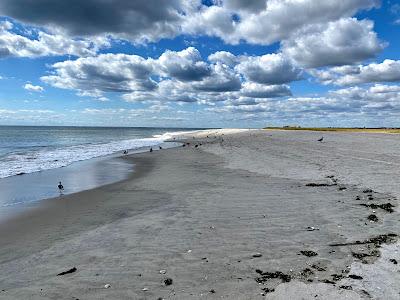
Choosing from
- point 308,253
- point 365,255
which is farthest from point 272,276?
point 365,255

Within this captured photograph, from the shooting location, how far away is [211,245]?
8516 millimetres

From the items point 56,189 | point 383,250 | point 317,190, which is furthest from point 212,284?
point 56,189

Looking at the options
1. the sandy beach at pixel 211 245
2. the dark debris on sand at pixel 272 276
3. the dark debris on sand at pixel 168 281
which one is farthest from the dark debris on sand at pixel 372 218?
the dark debris on sand at pixel 168 281

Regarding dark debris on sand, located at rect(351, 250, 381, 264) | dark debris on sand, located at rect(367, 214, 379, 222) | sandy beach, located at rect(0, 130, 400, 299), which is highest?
dark debris on sand, located at rect(367, 214, 379, 222)

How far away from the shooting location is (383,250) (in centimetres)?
778

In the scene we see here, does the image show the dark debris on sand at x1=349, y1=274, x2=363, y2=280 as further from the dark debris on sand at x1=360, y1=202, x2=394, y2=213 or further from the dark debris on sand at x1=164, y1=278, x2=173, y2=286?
the dark debris on sand at x1=360, y1=202, x2=394, y2=213

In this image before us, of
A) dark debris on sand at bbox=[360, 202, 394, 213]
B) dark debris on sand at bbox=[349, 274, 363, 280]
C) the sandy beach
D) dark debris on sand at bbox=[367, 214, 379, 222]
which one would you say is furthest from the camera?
dark debris on sand at bbox=[360, 202, 394, 213]

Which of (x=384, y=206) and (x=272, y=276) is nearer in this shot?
(x=272, y=276)

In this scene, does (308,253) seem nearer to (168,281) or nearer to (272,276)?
(272,276)

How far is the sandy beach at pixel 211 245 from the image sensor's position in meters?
6.34

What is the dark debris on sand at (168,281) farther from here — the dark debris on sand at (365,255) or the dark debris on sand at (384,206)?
the dark debris on sand at (384,206)

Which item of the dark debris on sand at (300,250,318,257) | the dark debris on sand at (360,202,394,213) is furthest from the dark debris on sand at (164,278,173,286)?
the dark debris on sand at (360,202,394,213)

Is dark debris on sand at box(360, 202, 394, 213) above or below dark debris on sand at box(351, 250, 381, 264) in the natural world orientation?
above

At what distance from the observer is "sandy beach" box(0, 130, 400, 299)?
6.34 meters
